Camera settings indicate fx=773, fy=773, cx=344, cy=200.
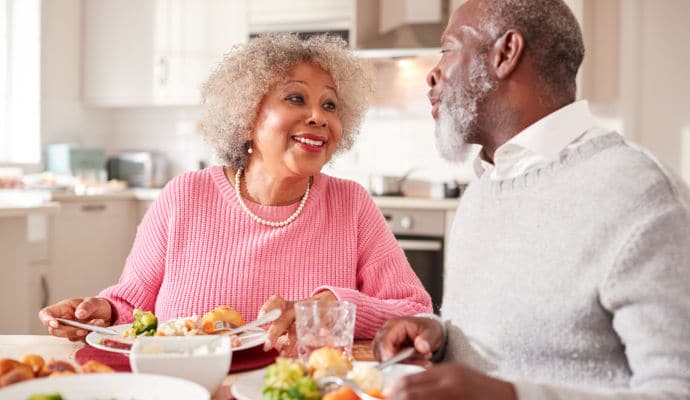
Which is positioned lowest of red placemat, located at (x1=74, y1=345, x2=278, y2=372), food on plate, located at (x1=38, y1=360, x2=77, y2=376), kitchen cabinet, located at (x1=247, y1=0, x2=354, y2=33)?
red placemat, located at (x1=74, y1=345, x2=278, y2=372)

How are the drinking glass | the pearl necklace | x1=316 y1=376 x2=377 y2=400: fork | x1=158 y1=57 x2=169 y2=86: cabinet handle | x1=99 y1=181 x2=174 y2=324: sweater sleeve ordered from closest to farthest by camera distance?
x1=316 y1=376 x2=377 y2=400: fork
the drinking glass
x1=99 y1=181 x2=174 y2=324: sweater sleeve
the pearl necklace
x1=158 y1=57 x2=169 y2=86: cabinet handle

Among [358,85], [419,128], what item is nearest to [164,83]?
[419,128]

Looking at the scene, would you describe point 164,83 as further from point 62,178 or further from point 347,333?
point 347,333

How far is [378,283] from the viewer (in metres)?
1.66

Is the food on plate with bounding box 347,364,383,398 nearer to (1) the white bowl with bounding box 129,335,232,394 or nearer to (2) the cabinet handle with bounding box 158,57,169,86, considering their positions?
(1) the white bowl with bounding box 129,335,232,394

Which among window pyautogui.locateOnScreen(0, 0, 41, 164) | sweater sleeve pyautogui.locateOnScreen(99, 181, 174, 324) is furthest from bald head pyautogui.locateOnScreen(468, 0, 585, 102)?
window pyautogui.locateOnScreen(0, 0, 41, 164)

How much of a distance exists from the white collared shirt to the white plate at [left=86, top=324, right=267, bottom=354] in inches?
18.2

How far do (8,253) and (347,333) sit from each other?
2390mm

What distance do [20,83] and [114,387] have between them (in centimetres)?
409

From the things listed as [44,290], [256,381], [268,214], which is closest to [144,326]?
[256,381]

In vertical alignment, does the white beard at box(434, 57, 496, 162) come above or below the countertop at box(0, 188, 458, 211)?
above

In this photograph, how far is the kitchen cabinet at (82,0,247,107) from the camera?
436 cm

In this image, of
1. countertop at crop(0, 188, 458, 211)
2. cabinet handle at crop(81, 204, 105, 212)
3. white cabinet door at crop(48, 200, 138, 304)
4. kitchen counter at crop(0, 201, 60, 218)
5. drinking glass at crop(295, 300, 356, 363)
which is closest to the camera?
drinking glass at crop(295, 300, 356, 363)

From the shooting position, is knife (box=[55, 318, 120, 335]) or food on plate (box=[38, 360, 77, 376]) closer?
food on plate (box=[38, 360, 77, 376])
